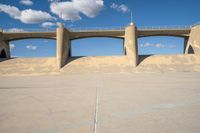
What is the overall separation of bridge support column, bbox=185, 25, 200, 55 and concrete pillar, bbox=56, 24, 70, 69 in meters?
23.1

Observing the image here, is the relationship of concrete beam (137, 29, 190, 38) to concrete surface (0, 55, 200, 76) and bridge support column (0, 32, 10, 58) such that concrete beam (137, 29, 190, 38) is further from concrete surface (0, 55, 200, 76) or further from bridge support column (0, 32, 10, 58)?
bridge support column (0, 32, 10, 58)

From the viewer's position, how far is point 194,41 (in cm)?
3875

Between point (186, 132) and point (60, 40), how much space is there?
108 ft

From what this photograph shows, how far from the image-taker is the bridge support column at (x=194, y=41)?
37812 millimetres

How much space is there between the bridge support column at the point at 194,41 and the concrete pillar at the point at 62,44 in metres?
23.1

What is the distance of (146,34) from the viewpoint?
39844 mm

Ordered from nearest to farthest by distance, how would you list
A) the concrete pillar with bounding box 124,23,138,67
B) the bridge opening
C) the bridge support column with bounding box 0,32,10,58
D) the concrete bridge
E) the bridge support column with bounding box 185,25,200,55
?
1. the concrete pillar with bounding box 124,23,138,67
2. the bridge support column with bounding box 185,25,200,55
3. the concrete bridge
4. the bridge support column with bounding box 0,32,10,58
5. the bridge opening

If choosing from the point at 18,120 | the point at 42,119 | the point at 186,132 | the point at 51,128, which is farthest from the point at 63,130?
the point at 186,132

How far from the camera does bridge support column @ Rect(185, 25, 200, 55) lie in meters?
37.8

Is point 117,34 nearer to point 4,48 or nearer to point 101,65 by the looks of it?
point 101,65

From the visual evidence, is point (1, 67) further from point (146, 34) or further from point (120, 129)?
point (120, 129)

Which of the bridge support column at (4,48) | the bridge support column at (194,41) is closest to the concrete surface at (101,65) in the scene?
the bridge support column at (194,41)

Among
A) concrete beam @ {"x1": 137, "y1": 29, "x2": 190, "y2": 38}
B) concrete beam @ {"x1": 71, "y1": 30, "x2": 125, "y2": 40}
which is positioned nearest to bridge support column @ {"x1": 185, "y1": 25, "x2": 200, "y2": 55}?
concrete beam @ {"x1": 137, "y1": 29, "x2": 190, "y2": 38}

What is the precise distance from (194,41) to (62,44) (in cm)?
2389
